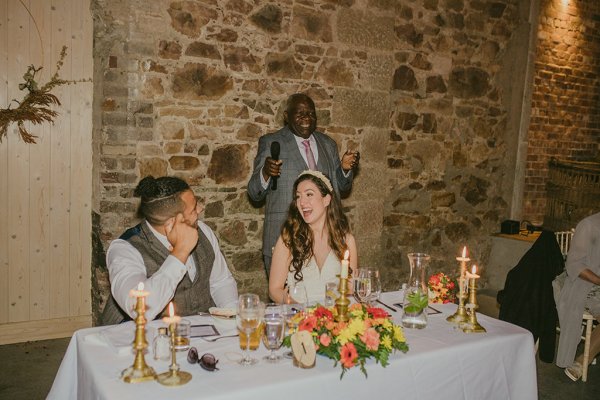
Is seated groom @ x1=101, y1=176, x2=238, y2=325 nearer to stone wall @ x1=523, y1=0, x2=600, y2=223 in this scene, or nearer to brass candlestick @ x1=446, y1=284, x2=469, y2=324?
brass candlestick @ x1=446, y1=284, x2=469, y2=324

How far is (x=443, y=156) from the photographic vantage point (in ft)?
19.0

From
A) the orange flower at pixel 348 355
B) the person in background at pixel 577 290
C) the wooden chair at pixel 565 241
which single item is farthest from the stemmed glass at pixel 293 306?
the wooden chair at pixel 565 241

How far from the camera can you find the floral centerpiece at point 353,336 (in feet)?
5.89

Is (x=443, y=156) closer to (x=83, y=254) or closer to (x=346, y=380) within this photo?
(x=83, y=254)

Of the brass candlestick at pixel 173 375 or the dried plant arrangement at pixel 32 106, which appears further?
the dried plant arrangement at pixel 32 106

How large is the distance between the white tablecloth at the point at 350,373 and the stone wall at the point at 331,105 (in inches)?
88.1

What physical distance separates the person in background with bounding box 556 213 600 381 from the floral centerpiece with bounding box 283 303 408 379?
96.2 inches

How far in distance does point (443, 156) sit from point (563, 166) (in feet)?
5.57

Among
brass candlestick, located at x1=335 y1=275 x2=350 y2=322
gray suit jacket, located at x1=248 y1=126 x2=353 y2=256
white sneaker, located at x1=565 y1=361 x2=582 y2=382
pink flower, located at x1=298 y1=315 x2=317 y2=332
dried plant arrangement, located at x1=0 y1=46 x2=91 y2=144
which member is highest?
dried plant arrangement, located at x1=0 y1=46 x2=91 y2=144

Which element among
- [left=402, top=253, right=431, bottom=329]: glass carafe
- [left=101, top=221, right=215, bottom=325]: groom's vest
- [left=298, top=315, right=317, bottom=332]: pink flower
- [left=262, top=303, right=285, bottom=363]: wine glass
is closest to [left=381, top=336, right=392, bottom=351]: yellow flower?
[left=298, top=315, right=317, bottom=332]: pink flower

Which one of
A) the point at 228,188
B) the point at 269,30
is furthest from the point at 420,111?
the point at 228,188

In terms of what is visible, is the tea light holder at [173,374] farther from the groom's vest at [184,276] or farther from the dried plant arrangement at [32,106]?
the dried plant arrangement at [32,106]

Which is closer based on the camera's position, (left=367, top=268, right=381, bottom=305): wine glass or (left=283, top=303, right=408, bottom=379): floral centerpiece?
(left=283, top=303, right=408, bottom=379): floral centerpiece

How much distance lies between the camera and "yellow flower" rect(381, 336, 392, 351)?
1849 millimetres
